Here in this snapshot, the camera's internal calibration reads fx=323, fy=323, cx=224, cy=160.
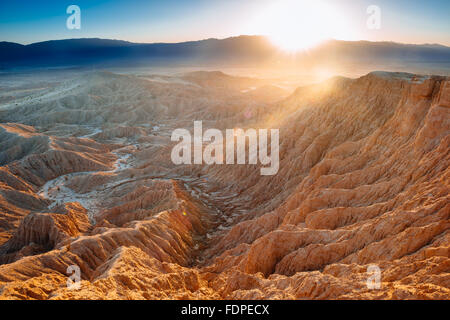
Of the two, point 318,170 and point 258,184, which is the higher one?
point 318,170

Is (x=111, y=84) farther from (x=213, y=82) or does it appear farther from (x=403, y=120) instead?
(x=403, y=120)

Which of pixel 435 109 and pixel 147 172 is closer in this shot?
pixel 435 109

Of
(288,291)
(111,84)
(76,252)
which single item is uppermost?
(111,84)

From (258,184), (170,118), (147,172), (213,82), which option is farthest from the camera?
(213,82)
